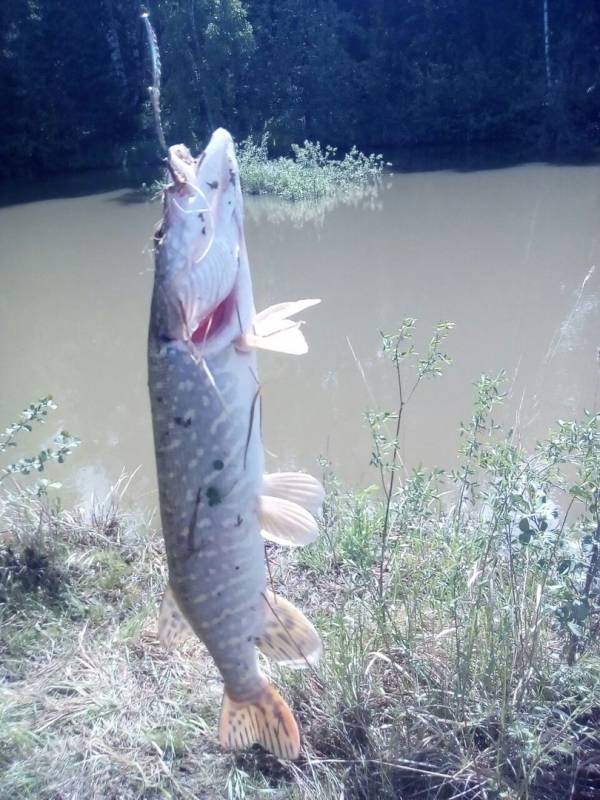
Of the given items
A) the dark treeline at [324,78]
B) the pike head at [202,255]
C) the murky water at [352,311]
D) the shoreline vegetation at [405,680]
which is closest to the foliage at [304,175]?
the murky water at [352,311]

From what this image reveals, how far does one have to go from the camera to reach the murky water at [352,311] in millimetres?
5508

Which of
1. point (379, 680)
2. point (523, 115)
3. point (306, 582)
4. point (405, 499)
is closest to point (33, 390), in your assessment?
point (306, 582)

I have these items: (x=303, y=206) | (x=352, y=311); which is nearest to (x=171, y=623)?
(x=352, y=311)

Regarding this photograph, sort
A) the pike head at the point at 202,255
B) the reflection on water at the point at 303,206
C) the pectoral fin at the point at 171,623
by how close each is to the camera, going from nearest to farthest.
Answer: the pike head at the point at 202,255 → the pectoral fin at the point at 171,623 → the reflection on water at the point at 303,206

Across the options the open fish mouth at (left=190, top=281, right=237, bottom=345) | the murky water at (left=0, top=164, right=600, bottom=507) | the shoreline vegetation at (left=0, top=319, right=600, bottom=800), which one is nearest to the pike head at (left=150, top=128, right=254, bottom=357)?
the open fish mouth at (left=190, top=281, right=237, bottom=345)

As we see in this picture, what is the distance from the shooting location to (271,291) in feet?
31.3

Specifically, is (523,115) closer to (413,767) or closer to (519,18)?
(519,18)

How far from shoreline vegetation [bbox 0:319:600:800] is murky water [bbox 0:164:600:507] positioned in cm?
91

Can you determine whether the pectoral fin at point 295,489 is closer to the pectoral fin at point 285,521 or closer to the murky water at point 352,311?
the pectoral fin at point 285,521

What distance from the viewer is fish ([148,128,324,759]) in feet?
5.12

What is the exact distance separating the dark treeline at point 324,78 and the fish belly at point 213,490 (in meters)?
19.2

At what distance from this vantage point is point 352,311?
27.7 ft

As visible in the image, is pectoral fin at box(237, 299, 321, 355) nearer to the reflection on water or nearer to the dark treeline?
the reflection on water

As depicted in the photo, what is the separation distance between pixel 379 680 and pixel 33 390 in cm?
544
